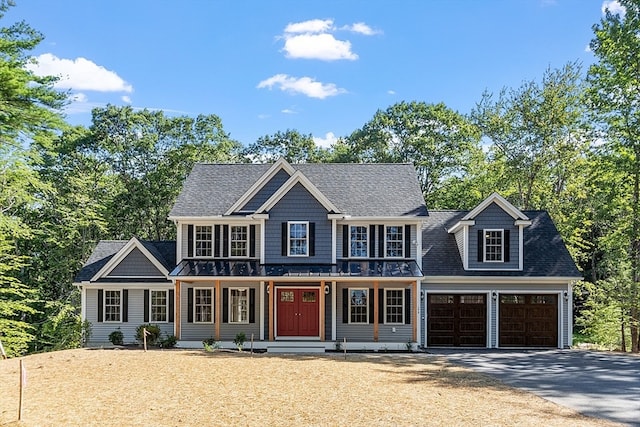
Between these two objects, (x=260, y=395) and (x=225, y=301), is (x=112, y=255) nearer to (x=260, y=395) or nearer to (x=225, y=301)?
(x=225, y=301)

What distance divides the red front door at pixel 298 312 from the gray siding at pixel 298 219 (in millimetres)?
1415

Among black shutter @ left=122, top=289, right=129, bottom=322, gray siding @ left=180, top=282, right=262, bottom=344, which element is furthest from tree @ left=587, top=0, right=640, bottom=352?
black shutter @ left=122, top=289, right=129, bottom=322

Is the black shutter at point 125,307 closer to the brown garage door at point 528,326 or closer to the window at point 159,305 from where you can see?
the window at point 159,305

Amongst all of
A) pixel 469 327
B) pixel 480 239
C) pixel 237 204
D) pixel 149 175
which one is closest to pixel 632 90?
pixel 480 239

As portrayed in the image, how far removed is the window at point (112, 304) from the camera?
88.3ft

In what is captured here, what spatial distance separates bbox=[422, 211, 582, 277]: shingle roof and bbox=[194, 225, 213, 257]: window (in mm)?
9403

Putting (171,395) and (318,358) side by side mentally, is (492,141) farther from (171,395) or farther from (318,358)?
(171,395)

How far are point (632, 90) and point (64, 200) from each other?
32.0 metres

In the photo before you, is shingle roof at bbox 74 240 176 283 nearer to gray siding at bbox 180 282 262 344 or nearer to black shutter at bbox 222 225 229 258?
gray siding at bbox 180 282 262 344

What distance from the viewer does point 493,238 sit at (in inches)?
1043

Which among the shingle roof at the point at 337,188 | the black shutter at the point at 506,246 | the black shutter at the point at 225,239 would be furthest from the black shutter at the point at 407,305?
the black shutter at the point at 225,239

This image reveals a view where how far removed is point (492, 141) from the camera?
37250mm

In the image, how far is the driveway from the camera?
13058mm

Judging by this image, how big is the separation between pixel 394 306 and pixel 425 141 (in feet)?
66.3
